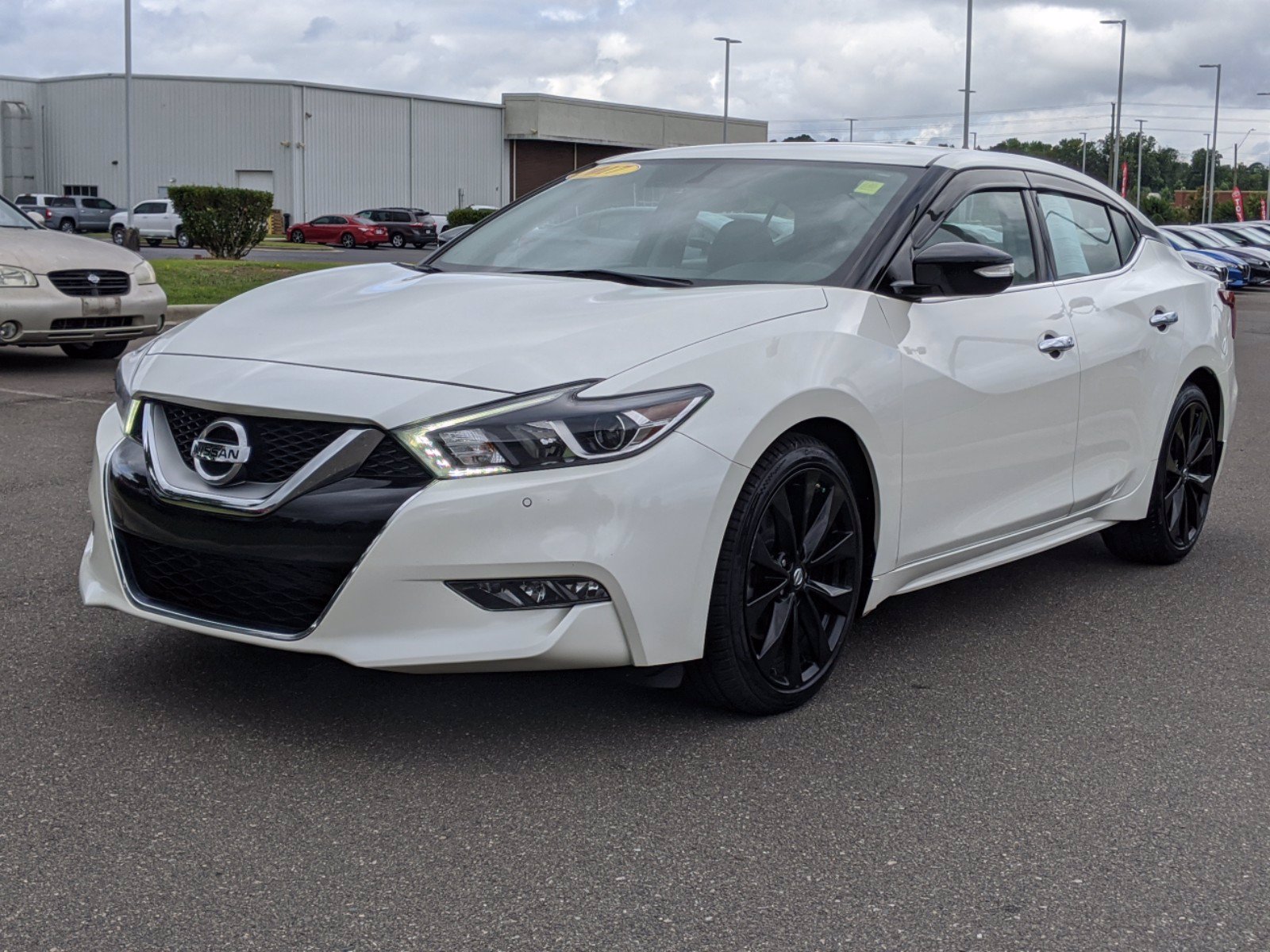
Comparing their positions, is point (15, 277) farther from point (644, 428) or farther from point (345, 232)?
point (345, 232)

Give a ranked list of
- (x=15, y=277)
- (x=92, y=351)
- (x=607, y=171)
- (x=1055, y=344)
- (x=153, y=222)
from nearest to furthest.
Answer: (x=1055, y=344)
(x=607, y=171)
(x=15, y=277)
(x=92, y=351)
(x=153, y=222)

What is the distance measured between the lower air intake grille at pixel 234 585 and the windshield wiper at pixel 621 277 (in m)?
1.34

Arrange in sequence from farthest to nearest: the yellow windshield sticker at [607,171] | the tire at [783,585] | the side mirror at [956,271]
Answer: the yellow windshield sticker at [607,171] → the side mirror at [956,271] → the tire at [783,585]

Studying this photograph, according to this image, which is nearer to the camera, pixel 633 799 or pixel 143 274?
pixel 633 799

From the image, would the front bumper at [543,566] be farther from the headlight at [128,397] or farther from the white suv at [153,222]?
the white suv at [153,222]

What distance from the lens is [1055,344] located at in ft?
15.5

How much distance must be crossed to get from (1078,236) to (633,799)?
2.99 m

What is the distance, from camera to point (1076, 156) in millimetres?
134375

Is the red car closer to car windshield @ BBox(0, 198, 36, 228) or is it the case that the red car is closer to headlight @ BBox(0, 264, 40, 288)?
car windshield @ BBox(0, 198, 36, 228)

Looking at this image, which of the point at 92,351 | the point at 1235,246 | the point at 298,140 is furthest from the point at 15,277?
the point at 298,140

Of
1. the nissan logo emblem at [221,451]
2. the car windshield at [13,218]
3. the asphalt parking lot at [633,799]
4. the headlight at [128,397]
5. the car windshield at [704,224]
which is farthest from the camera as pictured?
the car windshield at [13,218]

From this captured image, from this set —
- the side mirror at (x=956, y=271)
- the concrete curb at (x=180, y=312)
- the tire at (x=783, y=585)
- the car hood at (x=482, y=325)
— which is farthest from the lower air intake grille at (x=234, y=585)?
the concrete curb at (x=180, y=312)

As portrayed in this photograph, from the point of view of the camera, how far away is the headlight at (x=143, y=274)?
447 inches

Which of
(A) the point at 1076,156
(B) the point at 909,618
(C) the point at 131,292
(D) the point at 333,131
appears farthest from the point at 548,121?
(A) the point at 1076,156
